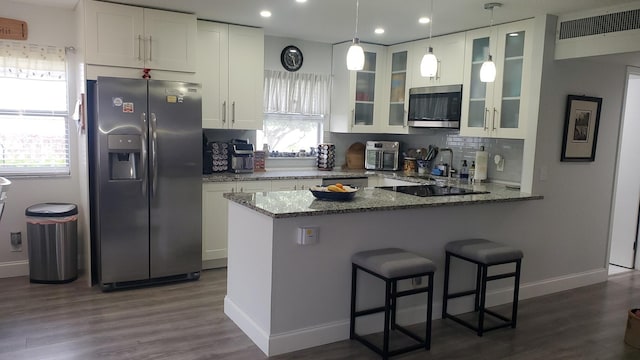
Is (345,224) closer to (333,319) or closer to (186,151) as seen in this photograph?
(333,319)

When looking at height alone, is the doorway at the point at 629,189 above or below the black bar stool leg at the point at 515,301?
above

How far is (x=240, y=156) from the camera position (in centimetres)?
495

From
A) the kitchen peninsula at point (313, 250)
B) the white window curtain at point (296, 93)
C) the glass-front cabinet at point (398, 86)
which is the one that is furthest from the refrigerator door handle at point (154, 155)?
the glass-front cabinet at point (398, 86)

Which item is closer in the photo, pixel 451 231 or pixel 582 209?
pixel 451 231

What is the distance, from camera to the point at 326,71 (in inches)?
228

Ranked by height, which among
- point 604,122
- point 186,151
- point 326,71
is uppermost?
point 326,71

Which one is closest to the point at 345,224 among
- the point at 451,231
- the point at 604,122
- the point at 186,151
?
the point at 451,231

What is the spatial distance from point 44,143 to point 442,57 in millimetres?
3972

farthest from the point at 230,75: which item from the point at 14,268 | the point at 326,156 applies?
the point at 14,268

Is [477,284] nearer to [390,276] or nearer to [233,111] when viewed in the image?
[390,276]

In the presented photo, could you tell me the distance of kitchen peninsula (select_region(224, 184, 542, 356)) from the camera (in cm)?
302

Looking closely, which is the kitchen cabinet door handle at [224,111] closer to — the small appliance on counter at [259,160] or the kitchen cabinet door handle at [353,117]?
the small appliance on counter at [259,160]

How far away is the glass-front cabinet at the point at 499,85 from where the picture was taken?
14.0 ft

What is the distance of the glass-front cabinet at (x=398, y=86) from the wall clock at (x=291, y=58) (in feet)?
3.46
